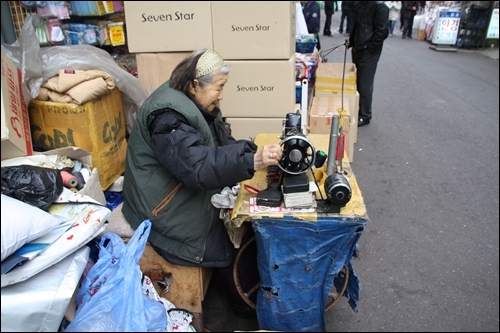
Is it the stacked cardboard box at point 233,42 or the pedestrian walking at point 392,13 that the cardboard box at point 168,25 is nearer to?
the stacked cardboard box at point 233,42

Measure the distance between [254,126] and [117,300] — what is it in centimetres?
191

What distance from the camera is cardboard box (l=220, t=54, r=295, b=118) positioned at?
111 inches

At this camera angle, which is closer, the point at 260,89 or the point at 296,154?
the point at 296,154

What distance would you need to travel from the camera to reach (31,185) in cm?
161

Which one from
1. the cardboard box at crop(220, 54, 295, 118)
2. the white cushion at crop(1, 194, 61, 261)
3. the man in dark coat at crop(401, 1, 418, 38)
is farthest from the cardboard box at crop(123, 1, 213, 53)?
the man in dark coat at crop(401, 1, 418, 38)

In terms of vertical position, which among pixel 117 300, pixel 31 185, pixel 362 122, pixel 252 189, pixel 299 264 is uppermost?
pixel 31 185

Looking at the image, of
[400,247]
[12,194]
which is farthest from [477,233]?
[12,194]

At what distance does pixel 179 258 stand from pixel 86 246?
45 centimetres

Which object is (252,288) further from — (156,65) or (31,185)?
(156,65)

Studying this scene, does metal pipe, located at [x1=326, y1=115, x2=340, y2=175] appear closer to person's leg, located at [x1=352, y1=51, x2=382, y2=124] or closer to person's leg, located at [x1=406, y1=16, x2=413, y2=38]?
person's leg, located at [x1=352, y1=51, x2=382, y2=124]

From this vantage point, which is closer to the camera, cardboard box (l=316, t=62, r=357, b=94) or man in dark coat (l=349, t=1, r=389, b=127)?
cardboard box (l=316, t=62, r=357, b=94)

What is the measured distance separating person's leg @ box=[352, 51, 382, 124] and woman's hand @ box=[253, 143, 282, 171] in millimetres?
3732

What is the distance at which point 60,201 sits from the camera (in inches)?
67.2

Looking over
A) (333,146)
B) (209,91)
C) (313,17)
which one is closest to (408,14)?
(313,17)
